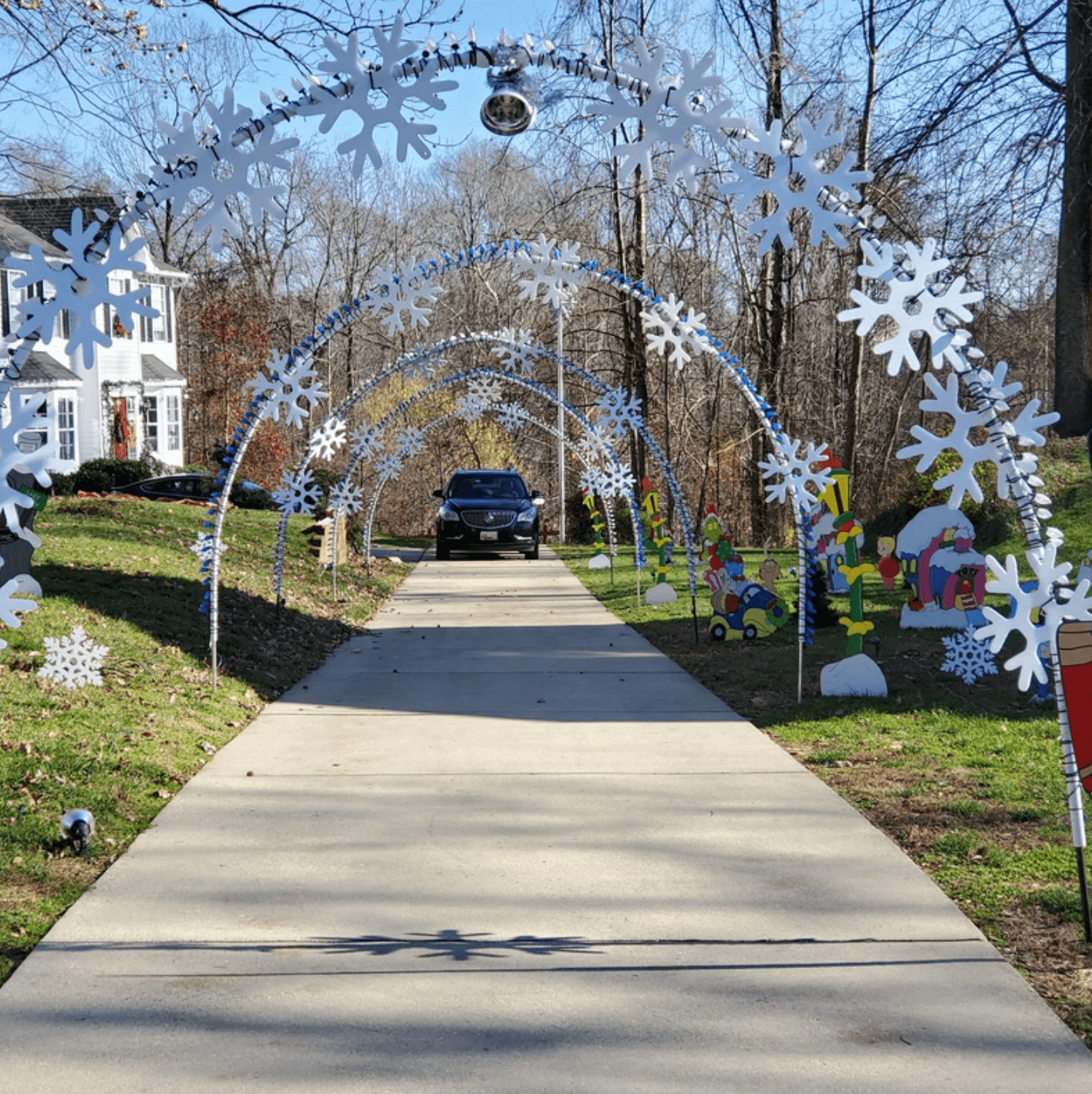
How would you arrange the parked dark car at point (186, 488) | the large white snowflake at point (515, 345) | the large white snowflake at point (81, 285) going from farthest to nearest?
1. the parked dark car at point (186, 488)
2. the large white snowflake at point (515, 345)
3. the large white snowflake at point (81, 285)

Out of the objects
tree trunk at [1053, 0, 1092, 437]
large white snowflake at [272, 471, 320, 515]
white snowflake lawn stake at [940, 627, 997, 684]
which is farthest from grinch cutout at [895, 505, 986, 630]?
large white snowflake at [272, 471, 320, 515]

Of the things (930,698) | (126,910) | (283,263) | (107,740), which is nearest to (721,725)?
(930,698)

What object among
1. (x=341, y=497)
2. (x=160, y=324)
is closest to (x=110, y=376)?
(x=160, y=324)

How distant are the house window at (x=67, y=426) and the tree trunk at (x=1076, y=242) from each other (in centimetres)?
2495

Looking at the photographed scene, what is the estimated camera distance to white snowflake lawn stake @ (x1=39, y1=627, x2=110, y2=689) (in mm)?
7664

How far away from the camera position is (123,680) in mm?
8711

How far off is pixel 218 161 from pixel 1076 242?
28.4ft

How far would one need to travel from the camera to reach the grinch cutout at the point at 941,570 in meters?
11.9

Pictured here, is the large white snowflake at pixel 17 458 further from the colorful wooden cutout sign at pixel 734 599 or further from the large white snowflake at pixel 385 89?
the colorful wooden cutout sign at pixel 734 599

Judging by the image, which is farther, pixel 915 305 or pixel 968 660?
pixel 968 660

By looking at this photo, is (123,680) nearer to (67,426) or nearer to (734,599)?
(734,599)

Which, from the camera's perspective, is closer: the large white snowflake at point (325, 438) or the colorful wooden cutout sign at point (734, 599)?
the colorful wooden cutout sign at point (734, 599)

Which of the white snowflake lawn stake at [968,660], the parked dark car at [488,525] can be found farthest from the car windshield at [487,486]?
the white snowflake lawn stake at [968,660]

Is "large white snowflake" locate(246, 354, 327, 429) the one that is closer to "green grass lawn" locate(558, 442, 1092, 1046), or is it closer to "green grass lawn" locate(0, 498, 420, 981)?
"green grass lawn" locate(0, 498, 420, 981)
